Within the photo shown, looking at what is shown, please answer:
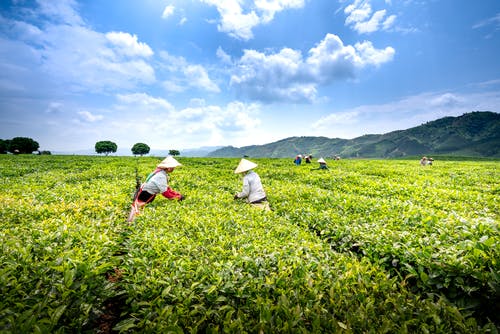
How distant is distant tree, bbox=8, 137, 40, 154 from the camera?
86.1 m

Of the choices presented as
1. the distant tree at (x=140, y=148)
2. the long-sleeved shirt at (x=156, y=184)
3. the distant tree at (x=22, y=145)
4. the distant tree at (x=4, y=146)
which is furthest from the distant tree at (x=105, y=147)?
the long-sleeved shirt at (x=156, y=184)

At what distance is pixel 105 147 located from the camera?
124250 millimetres

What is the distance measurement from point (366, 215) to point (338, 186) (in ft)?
18.3

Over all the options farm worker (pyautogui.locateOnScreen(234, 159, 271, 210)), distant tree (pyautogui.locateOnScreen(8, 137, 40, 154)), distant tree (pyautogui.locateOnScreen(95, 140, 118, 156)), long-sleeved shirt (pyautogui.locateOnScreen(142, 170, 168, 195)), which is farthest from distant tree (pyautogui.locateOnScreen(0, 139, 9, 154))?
farm worker (pyautogui.locateOnScreen(234, 159, 271, 210))

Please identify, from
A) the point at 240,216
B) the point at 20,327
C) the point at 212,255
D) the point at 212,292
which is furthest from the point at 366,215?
the point at 20,327

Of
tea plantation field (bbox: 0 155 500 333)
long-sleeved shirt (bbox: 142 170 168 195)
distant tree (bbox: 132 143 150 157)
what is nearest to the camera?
tea plantation field (bbox: 0 155 500 333)

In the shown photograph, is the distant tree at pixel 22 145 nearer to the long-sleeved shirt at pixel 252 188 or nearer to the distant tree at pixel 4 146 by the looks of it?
the distant tree at pixel 4 146

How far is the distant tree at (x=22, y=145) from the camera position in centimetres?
8606

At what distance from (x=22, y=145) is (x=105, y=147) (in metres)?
37.4

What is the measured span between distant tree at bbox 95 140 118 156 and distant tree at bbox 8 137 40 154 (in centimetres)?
3100

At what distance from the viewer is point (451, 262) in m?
3.22

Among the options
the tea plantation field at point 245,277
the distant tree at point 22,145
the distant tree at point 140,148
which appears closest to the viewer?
the tea plantation field at point 245,277

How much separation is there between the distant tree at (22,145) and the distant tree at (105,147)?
31000mm

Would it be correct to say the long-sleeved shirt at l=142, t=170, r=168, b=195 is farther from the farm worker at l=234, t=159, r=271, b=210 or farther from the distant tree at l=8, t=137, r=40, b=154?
the distant tree at l=8, t=137, r=40, b=154
